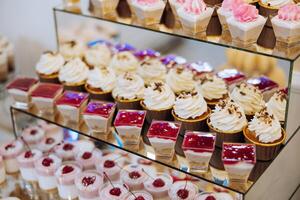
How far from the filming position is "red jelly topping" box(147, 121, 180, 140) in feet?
5.85

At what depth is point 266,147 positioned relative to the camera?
1721 mm

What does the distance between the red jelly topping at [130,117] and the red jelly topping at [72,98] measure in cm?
22

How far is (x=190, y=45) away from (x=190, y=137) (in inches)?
45.4

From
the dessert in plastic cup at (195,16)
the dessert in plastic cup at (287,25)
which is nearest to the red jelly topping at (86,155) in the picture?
the dessert in plastic cup at (195,16)

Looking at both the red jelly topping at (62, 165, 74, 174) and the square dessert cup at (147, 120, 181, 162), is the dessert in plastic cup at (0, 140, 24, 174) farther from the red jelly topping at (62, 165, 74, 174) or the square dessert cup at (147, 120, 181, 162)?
the square dessert cup at (147, 120, 181, 162)

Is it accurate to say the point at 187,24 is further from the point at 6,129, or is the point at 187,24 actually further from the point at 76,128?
the point at 6,129

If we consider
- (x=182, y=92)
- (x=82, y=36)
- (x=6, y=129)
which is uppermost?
(x=182, y=92)

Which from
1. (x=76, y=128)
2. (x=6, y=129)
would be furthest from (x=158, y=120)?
(x=6, y=129)

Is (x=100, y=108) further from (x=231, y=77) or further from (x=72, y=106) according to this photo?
(x=231, y=77)

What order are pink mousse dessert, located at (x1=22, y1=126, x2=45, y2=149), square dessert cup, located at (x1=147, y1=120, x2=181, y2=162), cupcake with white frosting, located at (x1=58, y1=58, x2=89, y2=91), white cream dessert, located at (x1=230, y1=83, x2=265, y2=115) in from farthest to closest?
pink mousse dessert, located at (x1=22, y1=126, x2=45, y2=149)
cupcake with white frosting, located at (x1=58, y1=58, x2=89, y2=91)
white cream dessert, located at (x1=230, y1=83, x2=265, y2=115)
square dessert cup, located at (x1=147, y1=120, x2=181, y2=162)

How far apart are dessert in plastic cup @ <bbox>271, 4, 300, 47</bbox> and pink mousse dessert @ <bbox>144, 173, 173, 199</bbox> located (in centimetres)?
72

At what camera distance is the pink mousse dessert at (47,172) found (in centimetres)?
221

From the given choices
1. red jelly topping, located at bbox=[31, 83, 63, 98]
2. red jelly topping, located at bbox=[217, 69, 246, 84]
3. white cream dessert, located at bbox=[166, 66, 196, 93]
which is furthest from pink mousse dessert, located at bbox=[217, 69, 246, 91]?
red jelly topping, located at bbox=[31, 83, 63, 98]

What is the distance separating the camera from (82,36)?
3.11 metres
